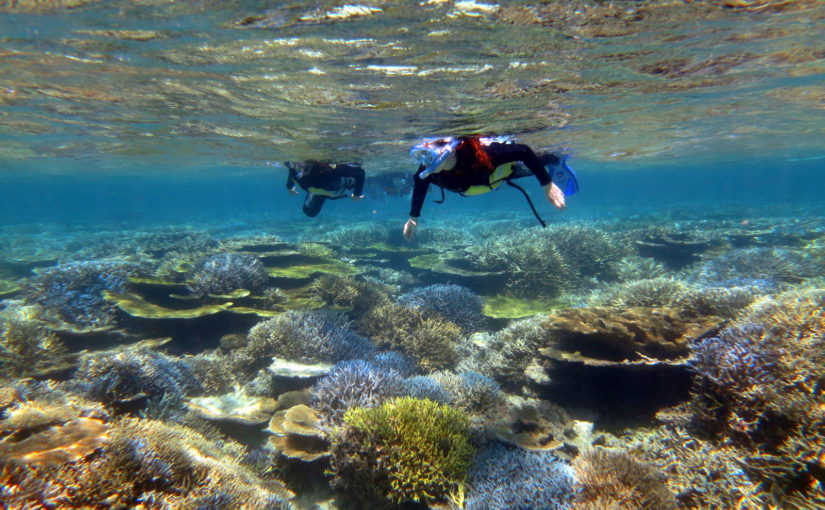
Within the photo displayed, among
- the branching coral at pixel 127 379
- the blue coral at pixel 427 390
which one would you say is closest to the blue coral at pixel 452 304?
the blue coral at pixel 427 390

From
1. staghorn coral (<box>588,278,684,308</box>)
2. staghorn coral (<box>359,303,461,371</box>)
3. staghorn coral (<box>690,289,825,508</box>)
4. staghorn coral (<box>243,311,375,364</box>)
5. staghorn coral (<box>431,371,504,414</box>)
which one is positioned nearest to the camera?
staghorn coral (<box>690,289,825,508</box>)

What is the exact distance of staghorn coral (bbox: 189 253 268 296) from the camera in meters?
9.05

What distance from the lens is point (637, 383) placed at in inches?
207

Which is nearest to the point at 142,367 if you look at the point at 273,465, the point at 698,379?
the point at 273,465

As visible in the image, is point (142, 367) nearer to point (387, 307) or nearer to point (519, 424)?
point (387, 307)

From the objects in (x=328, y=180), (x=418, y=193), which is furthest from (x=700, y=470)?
(x=328, y=180)

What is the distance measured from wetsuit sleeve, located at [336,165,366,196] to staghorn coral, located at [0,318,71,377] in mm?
7502

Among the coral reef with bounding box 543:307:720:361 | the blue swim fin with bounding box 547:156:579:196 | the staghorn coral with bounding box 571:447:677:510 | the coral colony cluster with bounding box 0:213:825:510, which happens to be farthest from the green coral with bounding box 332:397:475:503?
the blue swim fin with bounding box 547:156:579:196

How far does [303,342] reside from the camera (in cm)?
714

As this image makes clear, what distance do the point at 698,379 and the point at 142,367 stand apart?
7.60 m

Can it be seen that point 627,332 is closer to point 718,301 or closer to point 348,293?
point 718,301

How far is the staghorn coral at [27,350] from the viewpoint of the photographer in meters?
6.32

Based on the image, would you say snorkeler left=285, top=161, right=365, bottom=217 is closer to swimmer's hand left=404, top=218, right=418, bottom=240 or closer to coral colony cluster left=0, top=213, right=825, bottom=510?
coral colony cluster left=0, top=213, right=825, bottom=510

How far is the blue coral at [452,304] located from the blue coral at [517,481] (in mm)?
5047
